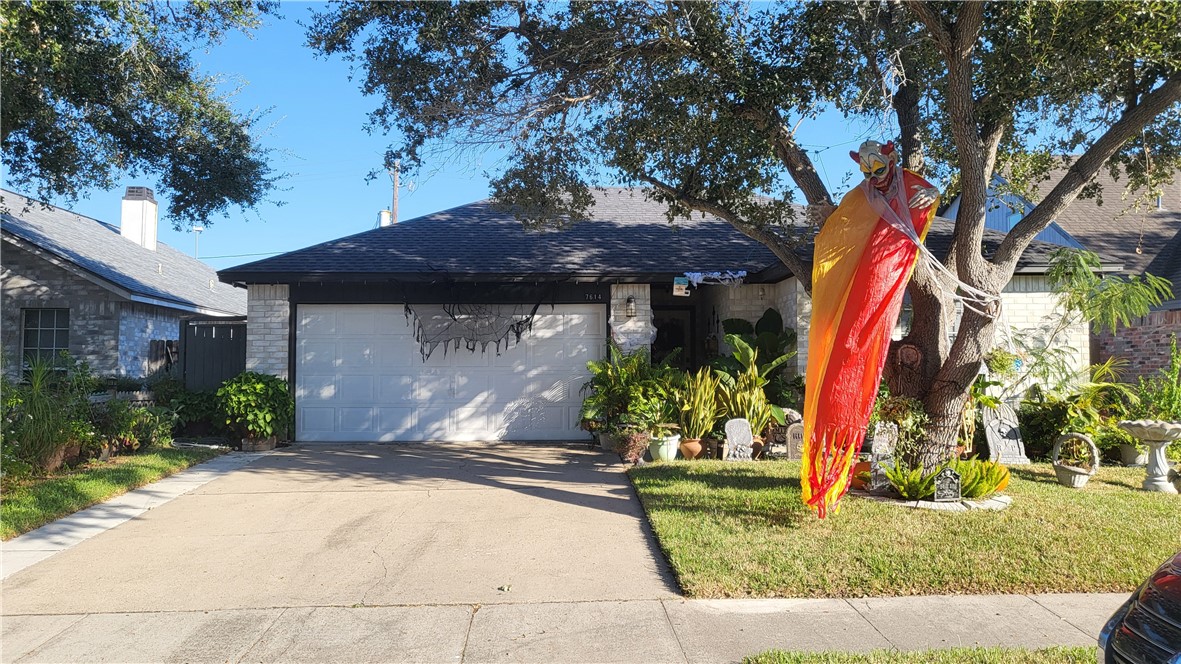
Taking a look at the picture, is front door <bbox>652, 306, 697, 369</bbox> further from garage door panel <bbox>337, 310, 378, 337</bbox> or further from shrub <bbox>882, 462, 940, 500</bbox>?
shrub <bbox>882, 462, 940, 500</bbox>

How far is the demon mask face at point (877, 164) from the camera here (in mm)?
6438

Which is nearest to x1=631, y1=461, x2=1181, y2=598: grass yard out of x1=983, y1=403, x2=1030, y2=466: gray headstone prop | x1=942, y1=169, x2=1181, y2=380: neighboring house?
x1=983, y1=403, x2=1030, y2=466: gray headstone prop

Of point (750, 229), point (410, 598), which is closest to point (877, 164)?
point (750, 229)

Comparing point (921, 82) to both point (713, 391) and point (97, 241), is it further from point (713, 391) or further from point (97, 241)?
point (97, 241)

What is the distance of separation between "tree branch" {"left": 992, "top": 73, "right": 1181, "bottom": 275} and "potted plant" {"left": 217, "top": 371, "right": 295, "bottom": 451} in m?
9.91

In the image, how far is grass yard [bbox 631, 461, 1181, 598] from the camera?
503 centimetres

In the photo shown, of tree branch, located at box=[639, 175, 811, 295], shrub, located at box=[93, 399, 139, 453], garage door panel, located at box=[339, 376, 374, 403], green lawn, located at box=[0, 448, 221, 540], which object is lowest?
green lawn, located at box=[0, 448, 221, 540]

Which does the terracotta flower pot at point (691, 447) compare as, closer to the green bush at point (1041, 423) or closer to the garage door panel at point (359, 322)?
the green bush at point (1041, 423)

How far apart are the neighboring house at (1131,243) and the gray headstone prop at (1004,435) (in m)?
3.56

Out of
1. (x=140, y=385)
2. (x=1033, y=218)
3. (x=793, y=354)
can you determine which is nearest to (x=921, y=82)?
(x=1033, y=218)

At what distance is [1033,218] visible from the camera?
7184mm

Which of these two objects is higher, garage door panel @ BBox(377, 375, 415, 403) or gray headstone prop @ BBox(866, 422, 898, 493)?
garage door panel @ BBox(377, 375, 415, 403)

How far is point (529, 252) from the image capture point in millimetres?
12852

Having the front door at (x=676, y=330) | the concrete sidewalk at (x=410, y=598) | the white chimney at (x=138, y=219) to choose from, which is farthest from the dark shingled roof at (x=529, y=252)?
the white chimney at (x=138, y=219)
